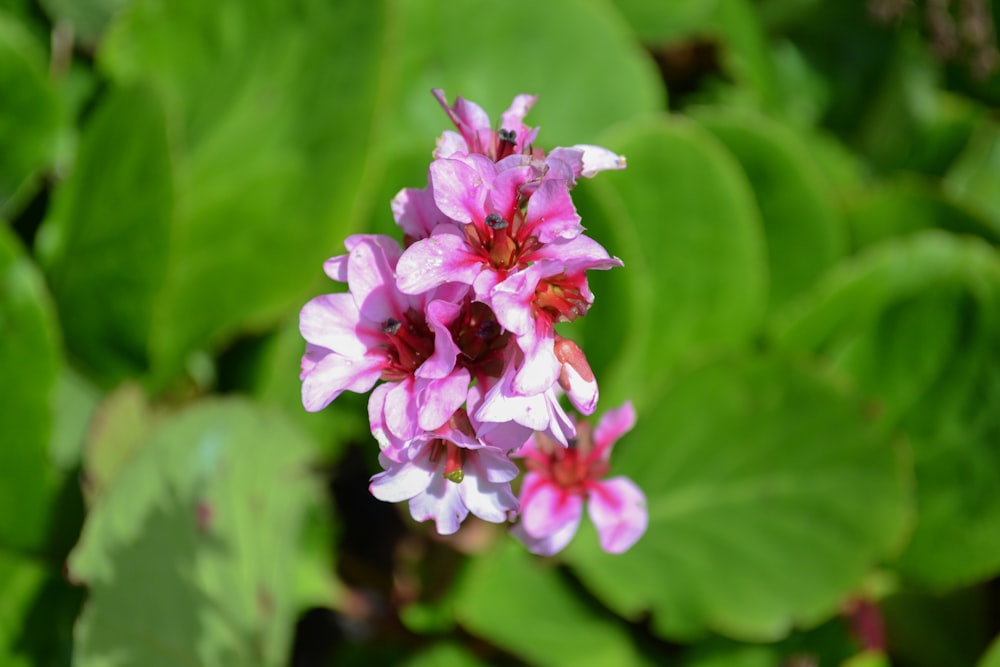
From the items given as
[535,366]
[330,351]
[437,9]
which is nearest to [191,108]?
[437,9]

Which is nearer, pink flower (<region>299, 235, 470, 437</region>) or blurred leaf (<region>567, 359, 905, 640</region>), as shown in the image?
Result: pink flower (<region>299, 235, 470, 437</region>)

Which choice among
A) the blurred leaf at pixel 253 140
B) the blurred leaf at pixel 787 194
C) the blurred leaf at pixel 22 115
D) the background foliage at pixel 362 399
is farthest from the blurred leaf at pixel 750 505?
the blurred leaf at pixel 22 115

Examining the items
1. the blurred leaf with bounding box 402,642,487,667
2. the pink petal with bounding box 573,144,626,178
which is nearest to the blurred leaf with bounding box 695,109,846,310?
the blurred leaf with bounding box 402,642,487,667

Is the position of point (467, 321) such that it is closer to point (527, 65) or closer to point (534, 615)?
point (534, 615)

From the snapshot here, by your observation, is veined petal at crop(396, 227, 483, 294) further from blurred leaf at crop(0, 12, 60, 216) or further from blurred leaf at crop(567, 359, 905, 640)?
blurred leaf at crop(0, 12, 60, 216)

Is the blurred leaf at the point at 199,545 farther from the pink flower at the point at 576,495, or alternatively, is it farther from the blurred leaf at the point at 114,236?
the pink flower at the point at 576,495

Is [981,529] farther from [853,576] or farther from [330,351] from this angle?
[330,351]
